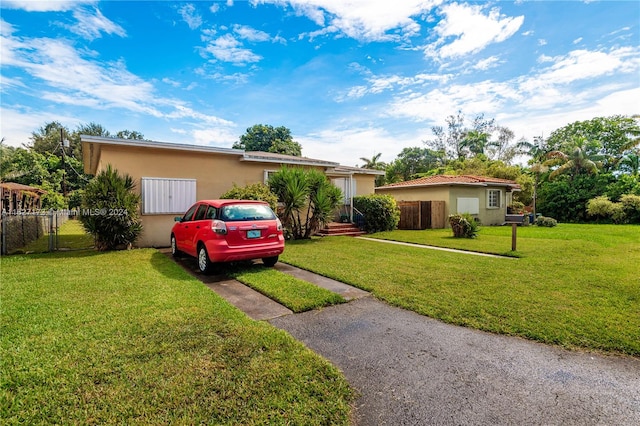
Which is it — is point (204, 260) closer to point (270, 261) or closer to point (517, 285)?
Result: point (270, 261)

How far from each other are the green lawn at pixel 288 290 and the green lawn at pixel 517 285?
0.85 metres

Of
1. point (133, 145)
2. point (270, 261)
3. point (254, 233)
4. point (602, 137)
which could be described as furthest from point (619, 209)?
point (133, 145)

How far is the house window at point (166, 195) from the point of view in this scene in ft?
35.4

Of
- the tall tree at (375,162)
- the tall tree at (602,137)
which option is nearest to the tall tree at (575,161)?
the tall tree at (602,137)

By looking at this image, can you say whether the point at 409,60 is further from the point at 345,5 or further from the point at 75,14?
the point at 75,14

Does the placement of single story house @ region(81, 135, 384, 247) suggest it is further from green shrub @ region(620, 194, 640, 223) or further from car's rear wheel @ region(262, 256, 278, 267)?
green shrub @ region(620, 194, 640, 223)

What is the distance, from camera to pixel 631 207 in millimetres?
20984

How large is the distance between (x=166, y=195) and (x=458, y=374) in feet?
36.2

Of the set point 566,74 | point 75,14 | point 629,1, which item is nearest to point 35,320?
point 75,14

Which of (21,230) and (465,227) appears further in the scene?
(465,227)

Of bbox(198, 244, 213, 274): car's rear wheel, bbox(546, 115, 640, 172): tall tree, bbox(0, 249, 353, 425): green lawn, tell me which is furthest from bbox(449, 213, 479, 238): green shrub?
bbox(546, 115, 640, 172): tall tree

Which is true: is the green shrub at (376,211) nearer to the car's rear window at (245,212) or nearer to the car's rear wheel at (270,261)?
the car's rear wheel at (270,261)

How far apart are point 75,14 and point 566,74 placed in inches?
752

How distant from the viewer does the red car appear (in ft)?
21.2
